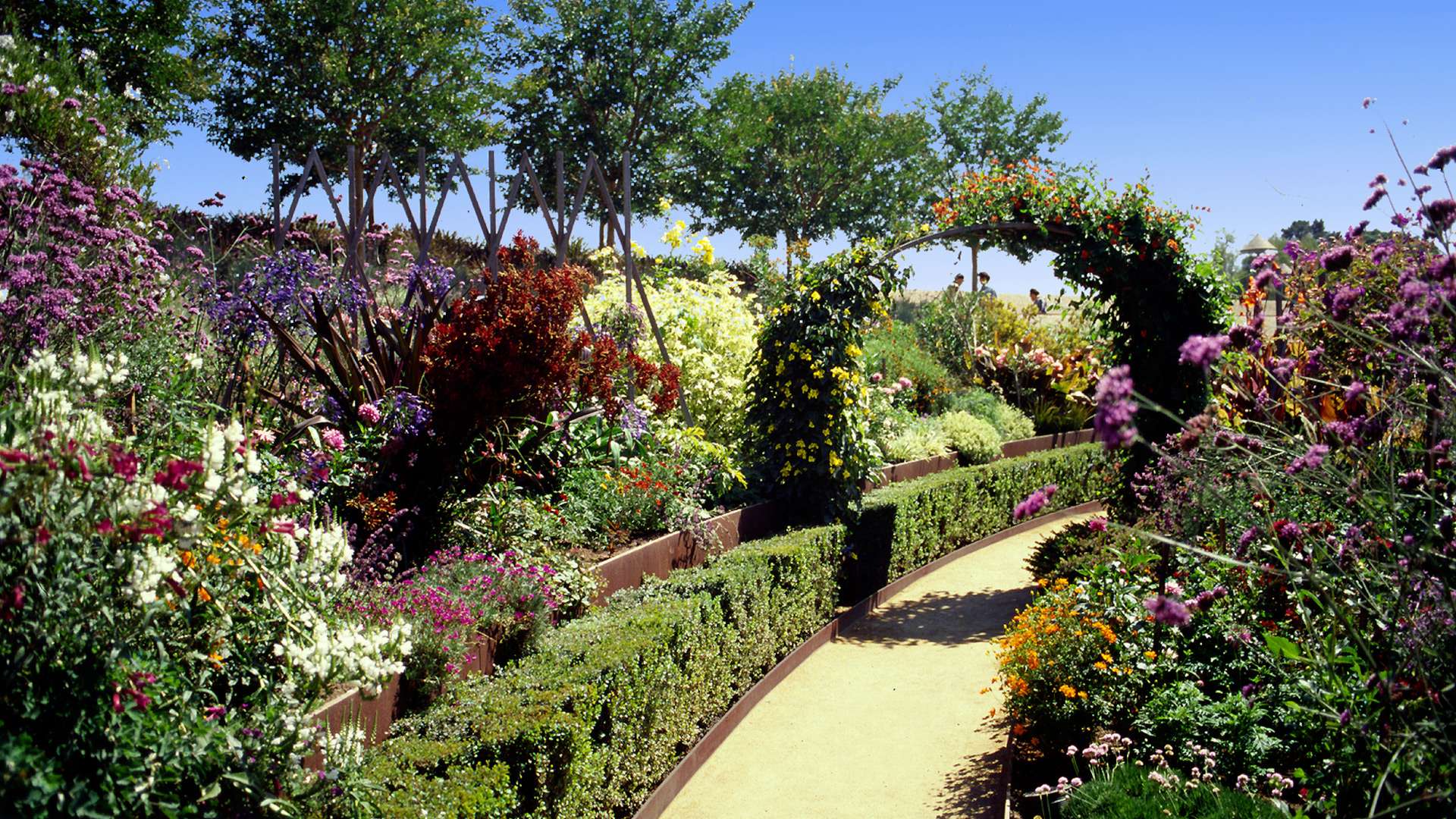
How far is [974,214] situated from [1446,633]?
7180 millimetres

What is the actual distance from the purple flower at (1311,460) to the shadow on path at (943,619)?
207 inches

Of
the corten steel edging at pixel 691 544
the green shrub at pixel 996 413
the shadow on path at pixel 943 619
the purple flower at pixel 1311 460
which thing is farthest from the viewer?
the green shrub at pixel 996 413

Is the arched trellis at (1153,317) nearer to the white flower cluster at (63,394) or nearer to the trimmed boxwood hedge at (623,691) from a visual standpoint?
the trimmed boxwood hedge at (623,691)

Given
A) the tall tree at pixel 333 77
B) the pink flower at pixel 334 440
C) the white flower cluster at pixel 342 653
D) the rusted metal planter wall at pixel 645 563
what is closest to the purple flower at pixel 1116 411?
the white flower cluster at pixel 342 653

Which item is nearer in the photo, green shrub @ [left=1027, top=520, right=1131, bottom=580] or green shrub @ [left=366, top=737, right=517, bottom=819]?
green shrub @ [left=366, top=737, right=517, bottom=819]

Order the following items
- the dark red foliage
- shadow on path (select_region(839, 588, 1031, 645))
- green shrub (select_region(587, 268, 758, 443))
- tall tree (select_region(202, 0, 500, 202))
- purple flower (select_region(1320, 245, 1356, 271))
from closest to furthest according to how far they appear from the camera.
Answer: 1. purple flower (select_region(1320, 245, 1356, 271))
2. the dark red foliage
3. shadow on path (select_region(839, 588, 1031, 645))
4. green shrub (select_region(587, 268, 758, 443))
5. tall tree (select_region(202, 0, 500, 202))

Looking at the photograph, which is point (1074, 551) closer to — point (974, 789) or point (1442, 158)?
point (974, 789)

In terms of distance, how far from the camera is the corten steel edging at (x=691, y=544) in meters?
5.98

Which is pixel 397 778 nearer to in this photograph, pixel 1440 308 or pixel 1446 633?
pixel 1446 633

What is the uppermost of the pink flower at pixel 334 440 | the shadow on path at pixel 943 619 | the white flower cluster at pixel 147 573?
the pink flower at pixel 334 440

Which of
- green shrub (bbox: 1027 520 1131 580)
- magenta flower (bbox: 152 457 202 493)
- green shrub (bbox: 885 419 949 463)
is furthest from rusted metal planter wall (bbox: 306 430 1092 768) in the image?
green shrub (bbox: 1027 520 1131 580)

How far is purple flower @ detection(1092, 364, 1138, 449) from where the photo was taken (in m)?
2.18

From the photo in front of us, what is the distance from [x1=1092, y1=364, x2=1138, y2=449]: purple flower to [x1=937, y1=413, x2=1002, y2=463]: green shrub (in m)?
10.3

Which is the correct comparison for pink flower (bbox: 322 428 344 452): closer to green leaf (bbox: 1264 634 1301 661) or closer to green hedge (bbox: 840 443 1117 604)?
green leaf (bbox: 1264 634 1301 661)
